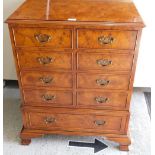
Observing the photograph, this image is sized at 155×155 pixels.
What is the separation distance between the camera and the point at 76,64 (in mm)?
1415

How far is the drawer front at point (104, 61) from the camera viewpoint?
4.51ft

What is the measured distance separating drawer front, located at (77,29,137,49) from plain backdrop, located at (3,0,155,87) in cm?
68

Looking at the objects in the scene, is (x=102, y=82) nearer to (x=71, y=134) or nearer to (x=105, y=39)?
(x=105, y=39)

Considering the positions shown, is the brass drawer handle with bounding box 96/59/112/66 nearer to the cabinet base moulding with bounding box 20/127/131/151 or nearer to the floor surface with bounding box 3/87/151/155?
the cabinet base moulding with bounding box 20/127/131/151

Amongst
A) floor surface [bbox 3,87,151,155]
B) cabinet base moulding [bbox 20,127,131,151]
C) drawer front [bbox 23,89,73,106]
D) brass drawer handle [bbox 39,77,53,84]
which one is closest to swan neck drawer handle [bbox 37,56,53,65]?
brass drawer handle [bbox 39,77,53,84]

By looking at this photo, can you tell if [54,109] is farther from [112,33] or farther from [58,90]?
[112,33]

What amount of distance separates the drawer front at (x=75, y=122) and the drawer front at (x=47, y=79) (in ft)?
0.80

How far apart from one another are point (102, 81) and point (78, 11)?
1.57ft

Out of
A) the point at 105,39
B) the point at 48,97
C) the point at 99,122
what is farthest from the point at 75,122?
the point at 105,39

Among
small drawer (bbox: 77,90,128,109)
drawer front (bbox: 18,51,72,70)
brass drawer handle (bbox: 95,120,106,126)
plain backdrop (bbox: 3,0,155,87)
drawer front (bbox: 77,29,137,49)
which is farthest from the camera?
plain backdrop (bbox: 3,0,155,87)

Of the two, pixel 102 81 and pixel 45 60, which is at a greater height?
pixel 45 60

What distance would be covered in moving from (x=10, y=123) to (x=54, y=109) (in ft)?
1.82

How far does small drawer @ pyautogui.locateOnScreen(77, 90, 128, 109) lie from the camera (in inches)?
59.6

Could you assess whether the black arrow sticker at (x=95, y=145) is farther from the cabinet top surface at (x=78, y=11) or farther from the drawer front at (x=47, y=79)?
the cabinet top surface at (x=78, y=11)
